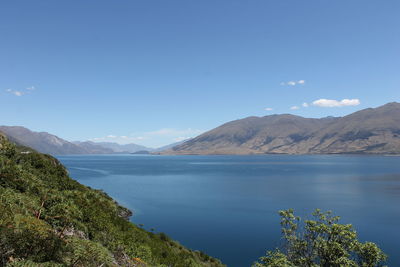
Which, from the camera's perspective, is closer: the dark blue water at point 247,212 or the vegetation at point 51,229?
the vegetation at point 51,229

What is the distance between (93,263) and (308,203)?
86.6 meters

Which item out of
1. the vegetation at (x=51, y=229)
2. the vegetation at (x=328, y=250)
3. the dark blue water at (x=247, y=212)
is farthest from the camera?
the dark blue water at (x=247, y=212)

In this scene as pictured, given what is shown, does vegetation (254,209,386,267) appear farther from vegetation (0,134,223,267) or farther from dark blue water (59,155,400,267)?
dark blue water (59,155,400,267)

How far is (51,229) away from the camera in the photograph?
42.2 feet

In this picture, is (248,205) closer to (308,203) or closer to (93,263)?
(308,203)

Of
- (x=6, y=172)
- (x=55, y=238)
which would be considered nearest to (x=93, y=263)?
(x=55, y=238)

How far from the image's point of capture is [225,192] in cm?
11244

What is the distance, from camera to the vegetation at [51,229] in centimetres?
1055

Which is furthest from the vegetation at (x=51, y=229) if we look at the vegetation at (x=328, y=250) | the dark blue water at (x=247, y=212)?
the dark blue water at (x=247, y=212)

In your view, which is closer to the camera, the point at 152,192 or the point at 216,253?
the point at 216,253

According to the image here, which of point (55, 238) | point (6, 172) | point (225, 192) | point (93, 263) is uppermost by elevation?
point (6, 172)

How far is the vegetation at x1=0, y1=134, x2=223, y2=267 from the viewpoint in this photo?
1055 centimetres

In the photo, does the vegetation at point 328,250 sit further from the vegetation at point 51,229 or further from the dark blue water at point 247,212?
the dark blue water at point 247,212

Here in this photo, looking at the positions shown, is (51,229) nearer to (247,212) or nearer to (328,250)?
(328,250)
